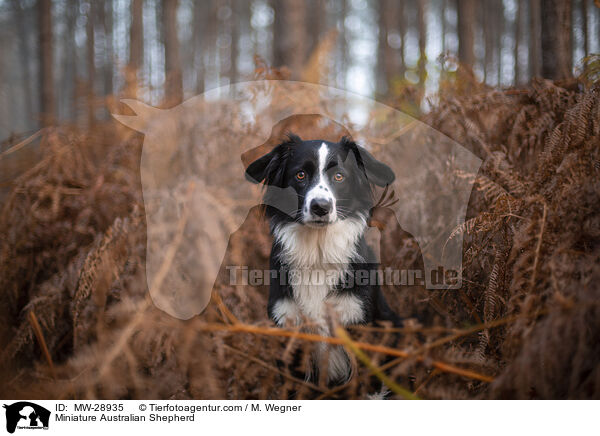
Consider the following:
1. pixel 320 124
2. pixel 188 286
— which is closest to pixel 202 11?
pixel 320 124

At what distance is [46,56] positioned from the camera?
9.06 m

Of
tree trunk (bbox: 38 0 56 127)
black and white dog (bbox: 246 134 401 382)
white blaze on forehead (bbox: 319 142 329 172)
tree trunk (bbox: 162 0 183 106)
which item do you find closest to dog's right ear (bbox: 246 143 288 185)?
black and white dog (bbox: 246 134 401 382)

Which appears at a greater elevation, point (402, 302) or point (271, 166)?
point (271, 166)

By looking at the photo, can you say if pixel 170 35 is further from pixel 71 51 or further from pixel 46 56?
pixel 71 51

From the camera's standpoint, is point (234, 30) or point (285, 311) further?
point (234, 30)

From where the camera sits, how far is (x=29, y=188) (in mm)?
3344

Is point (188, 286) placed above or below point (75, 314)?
above

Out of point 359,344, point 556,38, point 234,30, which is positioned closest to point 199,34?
point 234,30

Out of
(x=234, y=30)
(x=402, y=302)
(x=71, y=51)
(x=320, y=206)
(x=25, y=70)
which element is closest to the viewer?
(x=320, y=206)
